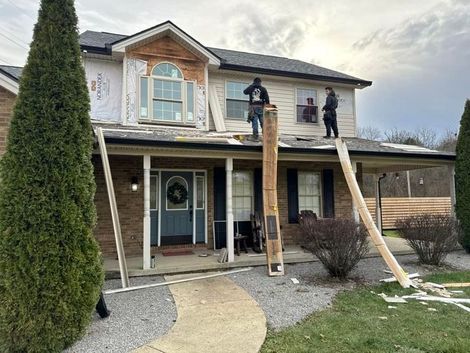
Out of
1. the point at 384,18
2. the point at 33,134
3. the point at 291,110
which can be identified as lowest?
the point at 33,134

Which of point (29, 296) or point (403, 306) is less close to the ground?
point (29, 296)

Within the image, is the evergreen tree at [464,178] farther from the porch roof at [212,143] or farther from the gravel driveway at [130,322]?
the gravel driveway at [130,322]

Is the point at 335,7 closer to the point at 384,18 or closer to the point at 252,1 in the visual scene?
the point at 384,18

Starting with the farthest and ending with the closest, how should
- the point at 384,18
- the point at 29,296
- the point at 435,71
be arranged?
1. the point at 435,71
2. the point at 384,18
3. the point at 29,296

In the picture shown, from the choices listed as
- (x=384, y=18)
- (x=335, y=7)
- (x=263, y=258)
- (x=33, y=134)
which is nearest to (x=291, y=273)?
(x=263, y=258)

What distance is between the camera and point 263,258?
788 centimetres

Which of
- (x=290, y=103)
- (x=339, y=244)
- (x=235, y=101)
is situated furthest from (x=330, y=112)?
(x=339, y=244)

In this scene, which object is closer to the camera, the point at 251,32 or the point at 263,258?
the point at 263,258

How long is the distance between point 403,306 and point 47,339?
4.70m

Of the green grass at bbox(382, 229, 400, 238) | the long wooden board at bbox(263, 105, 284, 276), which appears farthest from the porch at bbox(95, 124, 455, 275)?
the green grass at bbox(382, 229, 400, 238)

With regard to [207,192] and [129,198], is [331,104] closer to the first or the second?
[207,192]

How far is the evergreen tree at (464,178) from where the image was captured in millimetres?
8969

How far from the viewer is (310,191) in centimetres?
1045

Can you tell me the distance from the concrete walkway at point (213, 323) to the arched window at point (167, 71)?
6186 millimetres
